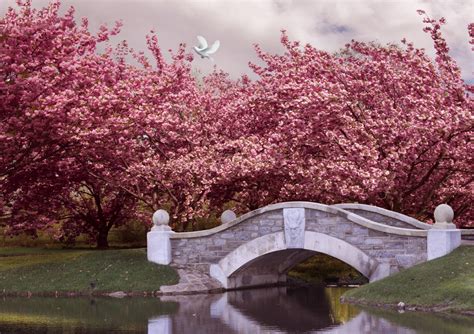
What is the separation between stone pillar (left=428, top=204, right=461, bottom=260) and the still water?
10.2ft

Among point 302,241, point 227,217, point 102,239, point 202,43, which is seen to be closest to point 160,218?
point 227,217

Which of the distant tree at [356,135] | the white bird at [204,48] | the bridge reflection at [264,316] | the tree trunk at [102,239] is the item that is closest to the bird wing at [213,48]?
the white bird at [204,48]

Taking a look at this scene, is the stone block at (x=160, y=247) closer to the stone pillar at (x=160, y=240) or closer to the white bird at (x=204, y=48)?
the stone pillar at (x=160, y=240)

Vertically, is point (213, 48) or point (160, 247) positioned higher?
point (213, 48)

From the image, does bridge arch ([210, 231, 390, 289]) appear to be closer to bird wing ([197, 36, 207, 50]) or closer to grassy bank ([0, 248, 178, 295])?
grassy bank ([0, 248, 178, 295])

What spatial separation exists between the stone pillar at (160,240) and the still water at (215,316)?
271 cm

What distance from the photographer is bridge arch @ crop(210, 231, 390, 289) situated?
956 inches

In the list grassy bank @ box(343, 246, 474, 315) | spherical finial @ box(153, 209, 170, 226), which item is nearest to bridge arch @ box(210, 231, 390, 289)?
grassy bank @ box(343, 246, 474, 315)

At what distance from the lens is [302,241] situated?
2527 centimetres

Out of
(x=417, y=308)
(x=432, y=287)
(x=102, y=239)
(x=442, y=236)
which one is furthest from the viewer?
(x=102, y=239)

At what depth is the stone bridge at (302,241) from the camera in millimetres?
23547

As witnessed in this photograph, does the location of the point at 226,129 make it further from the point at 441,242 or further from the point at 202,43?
the point at 441,242

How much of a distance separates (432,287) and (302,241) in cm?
529

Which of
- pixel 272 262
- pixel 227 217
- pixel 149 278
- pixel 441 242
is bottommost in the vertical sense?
pixel 149 278
